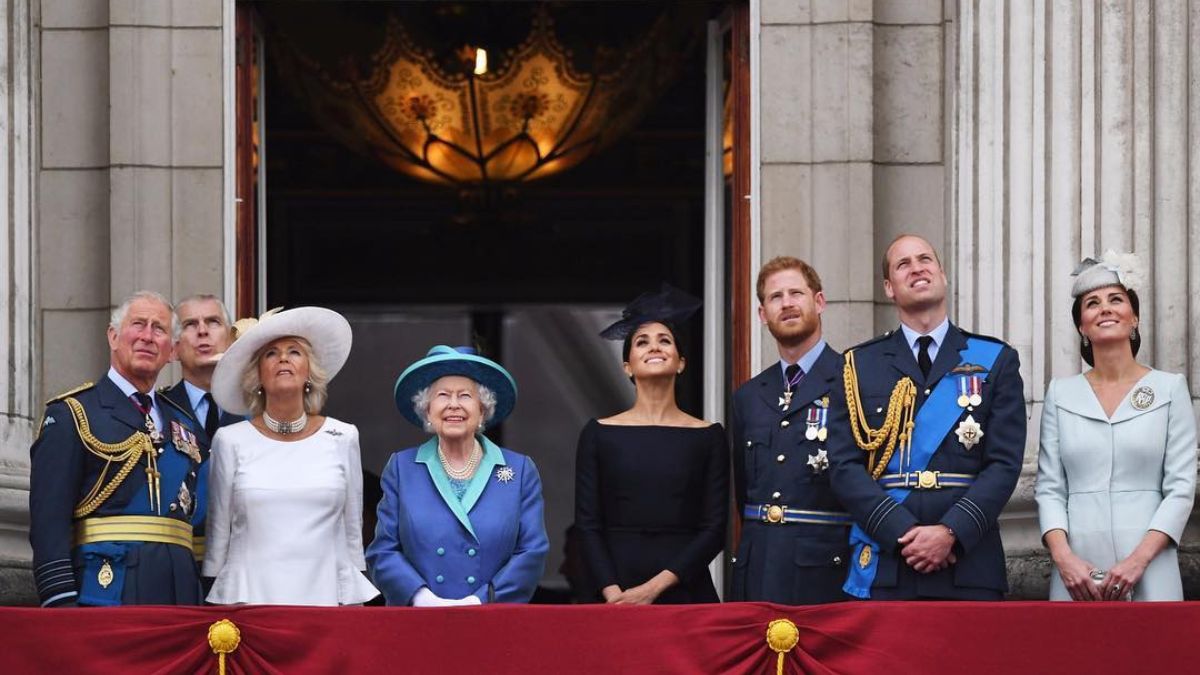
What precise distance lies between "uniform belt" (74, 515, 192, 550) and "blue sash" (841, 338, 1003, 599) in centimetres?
221

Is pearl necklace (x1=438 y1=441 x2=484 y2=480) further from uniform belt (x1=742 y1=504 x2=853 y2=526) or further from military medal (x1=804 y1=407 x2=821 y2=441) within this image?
military medal (x1=804 y1=407 x2=821 y2=441)

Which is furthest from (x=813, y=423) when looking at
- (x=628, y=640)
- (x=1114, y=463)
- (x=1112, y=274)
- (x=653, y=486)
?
(x=628, y=640)

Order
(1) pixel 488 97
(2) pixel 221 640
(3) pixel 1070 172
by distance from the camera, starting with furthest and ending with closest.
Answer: (1) pixel 488 97 < (3) pixel 1070 172 < (2) pixel 221 640

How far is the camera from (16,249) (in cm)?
1025

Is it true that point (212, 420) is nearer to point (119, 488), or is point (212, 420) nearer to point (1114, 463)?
point (119, 488)

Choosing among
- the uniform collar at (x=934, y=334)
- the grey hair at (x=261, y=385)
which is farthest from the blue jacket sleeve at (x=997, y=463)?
the grey hair at (x=261, y=385)

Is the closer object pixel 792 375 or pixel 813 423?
pixel 813 423

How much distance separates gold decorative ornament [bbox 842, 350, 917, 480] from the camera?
8148 mm

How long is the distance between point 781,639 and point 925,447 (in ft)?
3.28

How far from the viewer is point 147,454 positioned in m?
8.02

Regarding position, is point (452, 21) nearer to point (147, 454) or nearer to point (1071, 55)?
point (1071, 55)

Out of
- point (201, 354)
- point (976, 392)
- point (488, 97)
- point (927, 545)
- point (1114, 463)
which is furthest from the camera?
point (488, 97)

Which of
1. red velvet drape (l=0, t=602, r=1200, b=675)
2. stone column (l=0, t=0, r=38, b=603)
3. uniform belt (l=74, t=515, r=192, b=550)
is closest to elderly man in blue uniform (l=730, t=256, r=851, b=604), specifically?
red velvet drape (l=0, t=602, r=1200, b=675)

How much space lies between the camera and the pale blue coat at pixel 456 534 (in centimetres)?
829
